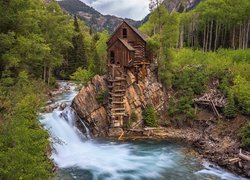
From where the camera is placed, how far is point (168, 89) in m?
35.9

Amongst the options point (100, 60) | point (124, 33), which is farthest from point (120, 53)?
point (100, 60)

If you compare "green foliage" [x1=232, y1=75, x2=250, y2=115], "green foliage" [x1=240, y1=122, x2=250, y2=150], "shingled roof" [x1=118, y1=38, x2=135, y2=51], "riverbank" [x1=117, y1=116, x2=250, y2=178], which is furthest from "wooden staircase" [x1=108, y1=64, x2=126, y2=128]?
"green foliage" [x1=240, y1=122, x2=250, y2=150]

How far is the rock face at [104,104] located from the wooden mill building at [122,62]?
663mm

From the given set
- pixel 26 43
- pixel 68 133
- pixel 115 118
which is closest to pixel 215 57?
pixel 115 118

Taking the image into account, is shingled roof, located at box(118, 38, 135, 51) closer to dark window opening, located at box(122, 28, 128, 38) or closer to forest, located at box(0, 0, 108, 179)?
dark window opening, located at box(122, 28, 128, 38)

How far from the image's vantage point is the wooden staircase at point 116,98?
3148 cm

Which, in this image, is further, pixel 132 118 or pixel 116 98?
pixel 132 118

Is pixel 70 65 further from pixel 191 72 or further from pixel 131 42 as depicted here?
pixel 191 72

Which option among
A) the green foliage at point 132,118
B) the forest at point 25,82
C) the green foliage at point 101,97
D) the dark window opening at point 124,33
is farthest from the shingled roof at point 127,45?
the green foliage at point 132,118

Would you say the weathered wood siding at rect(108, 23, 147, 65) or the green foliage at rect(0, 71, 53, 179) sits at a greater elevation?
the weathered wood siding at rect(108, 23, 147, 65)

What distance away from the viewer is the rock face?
30531mm

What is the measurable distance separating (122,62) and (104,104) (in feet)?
17.5

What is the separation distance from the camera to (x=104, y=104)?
105 feet

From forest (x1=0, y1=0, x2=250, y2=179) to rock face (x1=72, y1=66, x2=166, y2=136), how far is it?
1427mm
